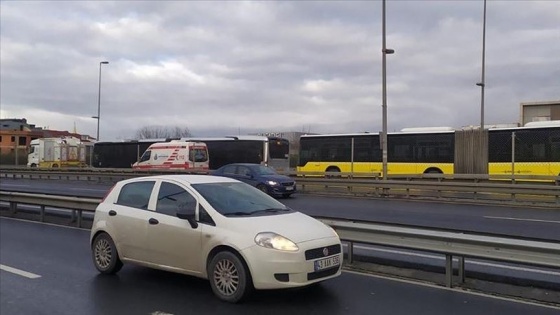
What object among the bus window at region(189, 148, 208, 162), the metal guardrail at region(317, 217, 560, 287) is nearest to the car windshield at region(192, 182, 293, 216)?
the metal guardrail at region(317, 217, 560, 287)

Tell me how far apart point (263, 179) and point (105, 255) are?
14.0 metres

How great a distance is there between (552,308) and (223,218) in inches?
151

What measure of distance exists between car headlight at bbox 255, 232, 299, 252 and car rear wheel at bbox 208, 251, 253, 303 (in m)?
0.35

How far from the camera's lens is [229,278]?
6.30 metres

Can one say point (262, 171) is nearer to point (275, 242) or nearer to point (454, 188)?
point (454, 188)

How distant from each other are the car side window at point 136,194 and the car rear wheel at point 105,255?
579 millimetres

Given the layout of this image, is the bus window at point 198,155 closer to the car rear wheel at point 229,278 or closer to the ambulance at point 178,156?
the ambulance at point 178,156

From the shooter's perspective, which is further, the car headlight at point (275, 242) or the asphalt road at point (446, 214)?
the asphalt road at point (446, 214)

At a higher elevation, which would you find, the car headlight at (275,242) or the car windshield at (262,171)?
the car windshield at (262,171)

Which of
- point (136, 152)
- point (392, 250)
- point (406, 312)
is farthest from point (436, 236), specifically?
point (136, 152)

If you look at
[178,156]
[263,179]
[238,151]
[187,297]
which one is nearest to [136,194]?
[187,297]

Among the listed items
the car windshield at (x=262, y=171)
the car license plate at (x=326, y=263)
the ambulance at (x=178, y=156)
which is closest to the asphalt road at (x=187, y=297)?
the car license plate at (x=326, y=263)

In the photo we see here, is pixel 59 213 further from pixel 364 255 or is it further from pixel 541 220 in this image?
pixel 541 220

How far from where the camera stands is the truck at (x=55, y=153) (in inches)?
1891
